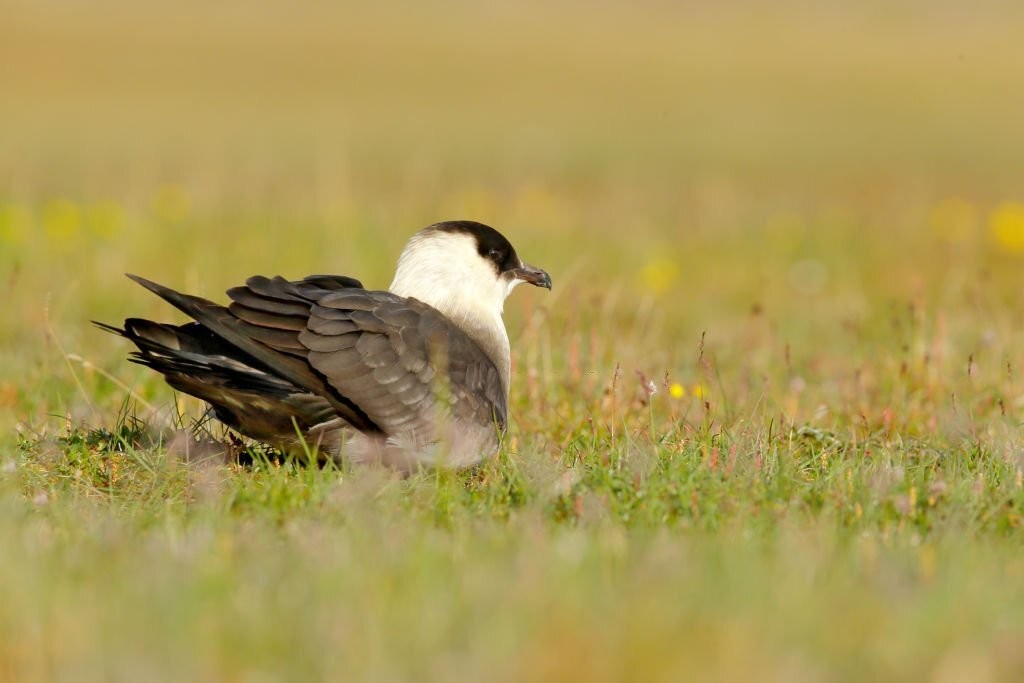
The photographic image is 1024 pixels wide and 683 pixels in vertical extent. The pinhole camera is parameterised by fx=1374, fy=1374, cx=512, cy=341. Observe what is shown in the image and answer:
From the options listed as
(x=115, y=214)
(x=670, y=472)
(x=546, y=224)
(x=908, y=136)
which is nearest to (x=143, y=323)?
(x=670, y=472)

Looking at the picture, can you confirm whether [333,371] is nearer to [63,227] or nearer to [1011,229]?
[63,227]

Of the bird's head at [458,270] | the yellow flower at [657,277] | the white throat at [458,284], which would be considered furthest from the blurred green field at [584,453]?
the bird's head at [458,270]

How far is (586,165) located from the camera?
20578 millimetres

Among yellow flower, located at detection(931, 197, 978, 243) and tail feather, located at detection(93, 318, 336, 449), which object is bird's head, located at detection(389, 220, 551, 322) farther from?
yellow flower, located at detection(931, 197, 978, 243)

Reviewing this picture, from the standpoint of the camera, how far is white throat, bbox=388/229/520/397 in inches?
203

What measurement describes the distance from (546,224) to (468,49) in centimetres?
3311

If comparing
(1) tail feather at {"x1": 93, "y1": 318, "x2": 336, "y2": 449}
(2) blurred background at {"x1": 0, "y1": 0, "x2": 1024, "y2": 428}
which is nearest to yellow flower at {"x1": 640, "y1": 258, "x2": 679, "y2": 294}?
(2) blurred background at {"x1": 0, "y1": 0, "x2": 1024, "y2": 428}

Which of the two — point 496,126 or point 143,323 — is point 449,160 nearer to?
point 496,126

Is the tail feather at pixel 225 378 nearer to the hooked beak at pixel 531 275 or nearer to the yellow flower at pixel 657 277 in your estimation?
the hooked beak at pixel 531 275

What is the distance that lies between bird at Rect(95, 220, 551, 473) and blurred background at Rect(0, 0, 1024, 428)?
1049mm

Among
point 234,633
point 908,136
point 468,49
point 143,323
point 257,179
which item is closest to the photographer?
point 234,633

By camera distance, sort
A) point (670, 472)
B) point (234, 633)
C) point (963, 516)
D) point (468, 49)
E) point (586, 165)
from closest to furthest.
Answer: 1. point (234, 633)
2. point (963, 516)
3. point (670, 472)
4. point (586, 165)
5. point (468, 49)

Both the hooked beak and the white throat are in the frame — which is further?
the hooked beak

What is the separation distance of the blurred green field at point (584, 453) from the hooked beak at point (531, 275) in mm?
460
